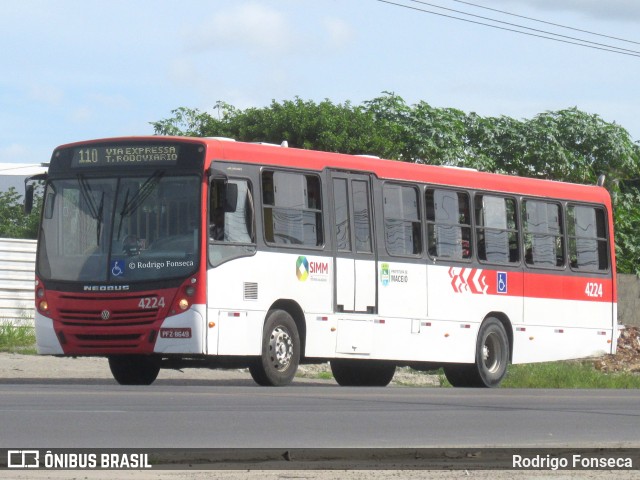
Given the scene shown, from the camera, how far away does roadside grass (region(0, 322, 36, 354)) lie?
85.5 feet

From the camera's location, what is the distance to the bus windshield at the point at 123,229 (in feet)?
A: 60.2

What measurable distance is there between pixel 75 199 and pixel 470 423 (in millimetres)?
7841

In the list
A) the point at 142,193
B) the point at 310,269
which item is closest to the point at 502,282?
the point at 310,269

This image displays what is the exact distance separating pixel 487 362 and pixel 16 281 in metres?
9.92

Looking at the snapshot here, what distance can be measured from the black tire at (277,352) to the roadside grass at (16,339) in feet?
25.9

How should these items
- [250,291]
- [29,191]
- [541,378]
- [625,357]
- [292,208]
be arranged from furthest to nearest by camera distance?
[625,357], [541,378], [292,208], [29,191], [250,291]

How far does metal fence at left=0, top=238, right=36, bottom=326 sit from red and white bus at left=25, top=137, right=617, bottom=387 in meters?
7.80

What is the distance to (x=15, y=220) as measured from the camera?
5728 centimetres

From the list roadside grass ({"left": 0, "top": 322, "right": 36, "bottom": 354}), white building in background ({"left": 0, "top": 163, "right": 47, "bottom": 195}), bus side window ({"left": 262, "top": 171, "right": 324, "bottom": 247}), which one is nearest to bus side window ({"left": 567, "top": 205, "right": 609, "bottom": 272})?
bus side window ({"left": 262, "top": 171, "right": 324, "bottom": 247})

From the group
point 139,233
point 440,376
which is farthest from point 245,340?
point 440,376

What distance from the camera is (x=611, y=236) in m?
25.9

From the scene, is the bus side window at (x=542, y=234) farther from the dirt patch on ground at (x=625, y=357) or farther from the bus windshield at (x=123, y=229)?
the bus windshield at (x=123, y=229)

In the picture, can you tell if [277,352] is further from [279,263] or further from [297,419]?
[297,419]

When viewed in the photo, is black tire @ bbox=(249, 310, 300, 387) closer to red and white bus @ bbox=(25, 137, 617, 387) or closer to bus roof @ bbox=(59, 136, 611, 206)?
red and white bus @ bbox=(25, 137, 617, 387)
